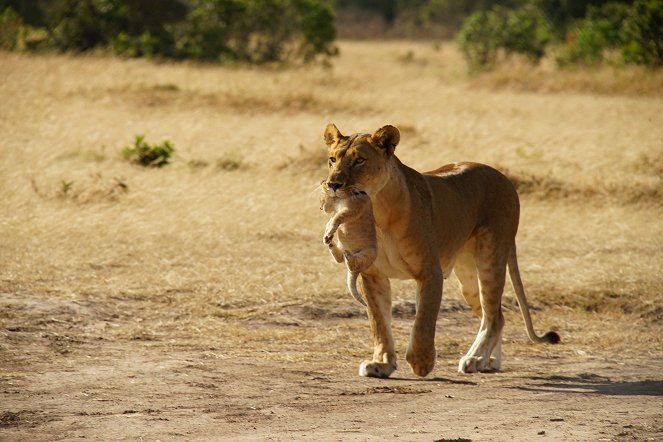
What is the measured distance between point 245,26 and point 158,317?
659 inches

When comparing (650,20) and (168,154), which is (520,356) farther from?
(650,20)

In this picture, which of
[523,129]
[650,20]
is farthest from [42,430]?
[650,20]

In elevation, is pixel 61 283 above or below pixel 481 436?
below

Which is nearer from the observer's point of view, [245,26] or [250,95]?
[250,95]

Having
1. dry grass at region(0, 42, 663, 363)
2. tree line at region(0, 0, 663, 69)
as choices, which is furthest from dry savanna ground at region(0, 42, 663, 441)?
tree line at region(0, 0, 663, 69)

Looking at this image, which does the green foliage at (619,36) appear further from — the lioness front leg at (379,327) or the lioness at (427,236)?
the lioness front leg at (379,327)

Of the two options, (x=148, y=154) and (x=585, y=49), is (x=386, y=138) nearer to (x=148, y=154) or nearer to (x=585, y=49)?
(x=148, y=154)

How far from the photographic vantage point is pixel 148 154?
38.9 feet

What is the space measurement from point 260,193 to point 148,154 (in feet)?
5.85

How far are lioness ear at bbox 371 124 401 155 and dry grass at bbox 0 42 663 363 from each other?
1431mm

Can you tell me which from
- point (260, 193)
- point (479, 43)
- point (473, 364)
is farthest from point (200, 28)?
point (473, 364)

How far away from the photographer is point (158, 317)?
6941mm

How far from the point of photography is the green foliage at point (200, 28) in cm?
2189

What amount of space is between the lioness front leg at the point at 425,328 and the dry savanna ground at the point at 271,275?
5.6 inches
